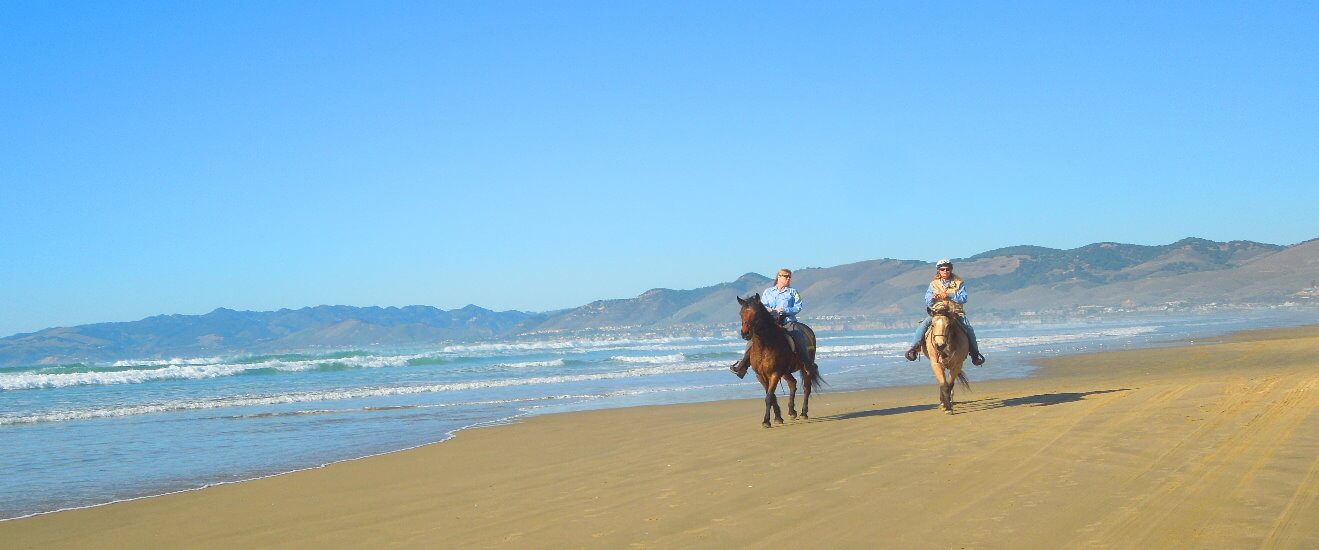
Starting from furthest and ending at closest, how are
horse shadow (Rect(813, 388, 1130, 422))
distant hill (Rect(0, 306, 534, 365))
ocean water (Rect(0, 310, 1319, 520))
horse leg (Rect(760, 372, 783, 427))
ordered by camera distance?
distant hill (Rect(0, 306, 534, 365))
horse shadow (Rect(813, 388, 1130, 422))
horse leg (Rect(760, 372, 783, 427))
ocean water (Rect(0, 310, 1319, 520))

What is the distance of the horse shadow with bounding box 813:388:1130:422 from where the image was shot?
12.0 meters

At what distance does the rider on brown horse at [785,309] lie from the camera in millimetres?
12320

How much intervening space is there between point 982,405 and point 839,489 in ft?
21.5

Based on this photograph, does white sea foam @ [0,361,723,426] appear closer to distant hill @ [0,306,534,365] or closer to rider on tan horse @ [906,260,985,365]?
rider on tan horse @ [906,260,985,365]

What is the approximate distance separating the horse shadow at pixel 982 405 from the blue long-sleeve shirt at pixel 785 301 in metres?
1.39

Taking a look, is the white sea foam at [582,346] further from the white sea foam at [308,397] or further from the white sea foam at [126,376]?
the white sea foam at [308,397]

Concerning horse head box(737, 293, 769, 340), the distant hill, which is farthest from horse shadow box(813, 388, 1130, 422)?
the distant hill

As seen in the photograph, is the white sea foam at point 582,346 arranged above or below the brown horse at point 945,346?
below

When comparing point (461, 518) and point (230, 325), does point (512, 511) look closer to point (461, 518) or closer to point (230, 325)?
point (461, 518)

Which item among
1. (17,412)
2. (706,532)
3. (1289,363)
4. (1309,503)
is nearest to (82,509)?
(706,532)

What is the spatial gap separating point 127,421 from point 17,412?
204 inches

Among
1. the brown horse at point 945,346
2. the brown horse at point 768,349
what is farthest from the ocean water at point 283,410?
the brown horse at point 945,346

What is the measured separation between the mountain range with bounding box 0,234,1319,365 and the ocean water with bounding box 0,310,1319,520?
67391 millimetres

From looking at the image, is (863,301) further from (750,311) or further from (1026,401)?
(750,311)
